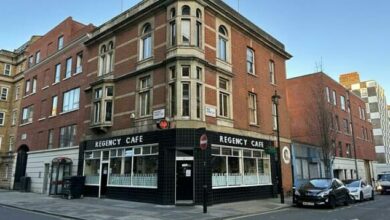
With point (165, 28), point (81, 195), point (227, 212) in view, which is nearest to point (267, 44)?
point (165, 28)

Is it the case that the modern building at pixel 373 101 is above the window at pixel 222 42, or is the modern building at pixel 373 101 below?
above

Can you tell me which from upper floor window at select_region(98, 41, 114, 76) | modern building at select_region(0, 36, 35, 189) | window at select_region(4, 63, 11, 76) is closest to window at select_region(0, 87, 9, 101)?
modern building at select_region(0, 36, 35, 189)

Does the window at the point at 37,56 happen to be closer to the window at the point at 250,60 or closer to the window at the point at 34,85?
the window at the point at 34,85

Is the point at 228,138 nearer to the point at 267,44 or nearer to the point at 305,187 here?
the point at 305,187

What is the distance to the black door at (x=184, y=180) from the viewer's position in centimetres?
1650

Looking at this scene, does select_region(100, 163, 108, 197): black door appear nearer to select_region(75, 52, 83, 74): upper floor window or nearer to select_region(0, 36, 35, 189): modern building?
select_region(75, 52, 83, 74): upper floor window

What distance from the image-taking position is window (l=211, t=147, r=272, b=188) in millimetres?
17905

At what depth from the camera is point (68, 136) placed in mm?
25656

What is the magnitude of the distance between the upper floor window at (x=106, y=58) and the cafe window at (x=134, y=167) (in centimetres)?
620

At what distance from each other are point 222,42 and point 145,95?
20.1 ft

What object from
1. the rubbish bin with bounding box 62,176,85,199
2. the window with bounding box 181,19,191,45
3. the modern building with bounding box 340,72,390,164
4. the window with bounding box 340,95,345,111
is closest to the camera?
the window with bounding box 181,19,191,45

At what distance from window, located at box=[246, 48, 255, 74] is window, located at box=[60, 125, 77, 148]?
46.8 ft

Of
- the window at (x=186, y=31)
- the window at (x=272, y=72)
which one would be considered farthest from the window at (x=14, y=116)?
the window at (x=272, y=72)

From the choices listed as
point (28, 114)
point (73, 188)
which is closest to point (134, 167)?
point (73, 188)
